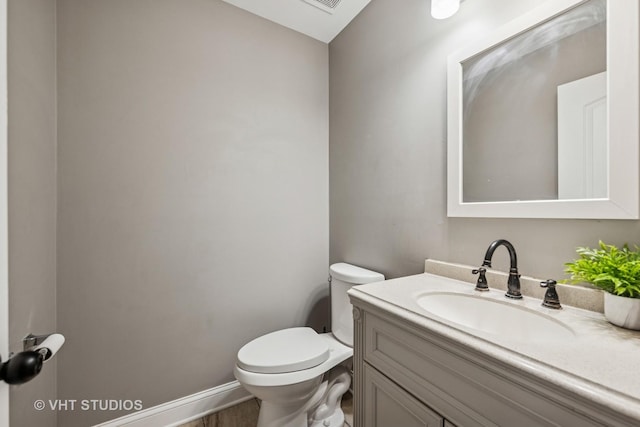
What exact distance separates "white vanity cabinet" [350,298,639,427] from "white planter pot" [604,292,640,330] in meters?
0.37

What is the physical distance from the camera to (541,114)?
86cm

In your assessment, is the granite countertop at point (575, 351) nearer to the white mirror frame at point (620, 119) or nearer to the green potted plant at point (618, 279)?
the green potted plant at point (618, 279)

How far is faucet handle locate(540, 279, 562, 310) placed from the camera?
2.46ft

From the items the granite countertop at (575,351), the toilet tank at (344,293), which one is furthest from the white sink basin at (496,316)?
the toilet tank at (344,293)

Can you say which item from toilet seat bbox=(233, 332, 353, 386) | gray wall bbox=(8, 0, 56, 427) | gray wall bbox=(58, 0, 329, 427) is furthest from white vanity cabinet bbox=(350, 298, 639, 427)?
gray wall bbox=(8, 0, 56, 427)

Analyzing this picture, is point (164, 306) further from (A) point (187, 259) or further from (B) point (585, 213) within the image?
(B) point (585, 213)

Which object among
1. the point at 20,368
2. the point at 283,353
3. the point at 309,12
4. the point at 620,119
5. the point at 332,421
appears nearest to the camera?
the point at 20,368

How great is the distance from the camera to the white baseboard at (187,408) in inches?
51.0

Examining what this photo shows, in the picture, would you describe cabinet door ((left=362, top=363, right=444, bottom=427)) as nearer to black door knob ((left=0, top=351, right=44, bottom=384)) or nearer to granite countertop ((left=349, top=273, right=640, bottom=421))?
granite countertop ((left=349, top=273, right=640, bottom=421))

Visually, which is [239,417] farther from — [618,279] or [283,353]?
[618,279]

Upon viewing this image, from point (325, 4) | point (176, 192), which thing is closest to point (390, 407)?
point (176, 192)

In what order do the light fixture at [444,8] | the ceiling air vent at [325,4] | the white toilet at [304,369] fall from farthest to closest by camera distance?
the ceiling air vent at [325,4] → the white toilet at [304,369] → the light fixture at [444,8]

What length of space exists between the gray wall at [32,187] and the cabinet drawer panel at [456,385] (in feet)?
3.86

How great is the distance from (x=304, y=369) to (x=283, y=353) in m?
0.13
